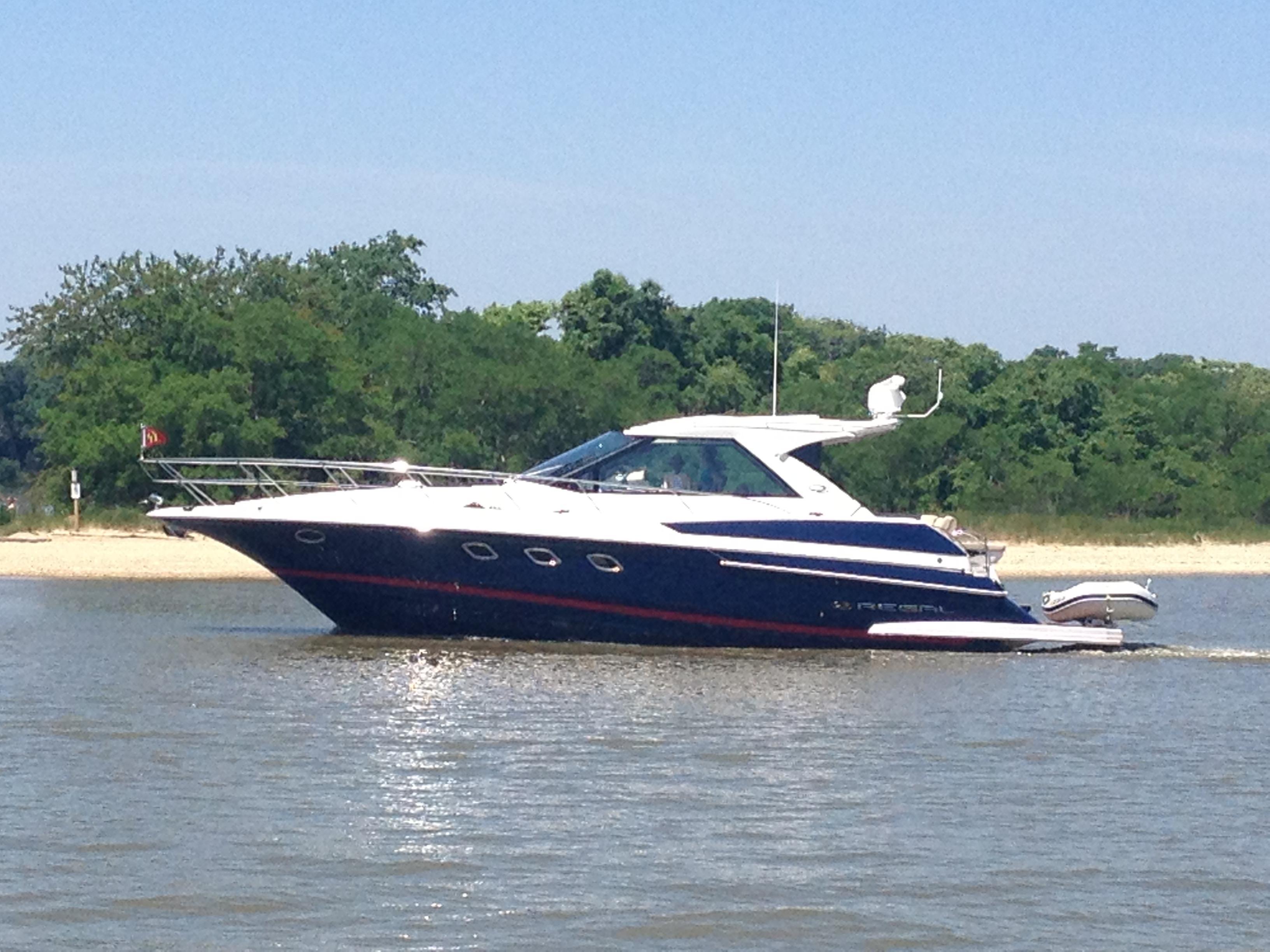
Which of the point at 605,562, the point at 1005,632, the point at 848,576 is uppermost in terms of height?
the point at 605,562

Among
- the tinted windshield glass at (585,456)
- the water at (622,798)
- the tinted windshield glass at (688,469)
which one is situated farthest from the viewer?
the tinted windshield glass at (585,456)

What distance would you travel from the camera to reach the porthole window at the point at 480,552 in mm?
20453

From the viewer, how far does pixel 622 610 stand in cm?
2069

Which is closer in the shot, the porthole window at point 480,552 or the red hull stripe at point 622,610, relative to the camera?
the porthole window at point 480,552

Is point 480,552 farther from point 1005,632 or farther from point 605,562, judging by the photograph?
point 1005,632

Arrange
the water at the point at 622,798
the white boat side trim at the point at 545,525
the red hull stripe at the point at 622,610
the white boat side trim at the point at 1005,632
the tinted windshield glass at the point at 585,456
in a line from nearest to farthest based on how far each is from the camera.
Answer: the water at the point at 622,798
the white boat side trim at the point at 545,525
the red hull stripe at the point at 622,610
the white boat side trim at the point at 1005,632
the tinted windshield glass at the point at 585,456

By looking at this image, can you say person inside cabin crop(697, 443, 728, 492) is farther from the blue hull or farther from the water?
the water

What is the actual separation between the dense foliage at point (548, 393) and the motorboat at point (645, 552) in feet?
69.4

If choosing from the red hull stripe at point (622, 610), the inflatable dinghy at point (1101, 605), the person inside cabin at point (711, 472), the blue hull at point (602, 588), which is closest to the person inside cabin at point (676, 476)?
the person inside cabin at point (711, 472)

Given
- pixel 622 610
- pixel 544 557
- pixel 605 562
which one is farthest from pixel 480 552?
pixel 622 610

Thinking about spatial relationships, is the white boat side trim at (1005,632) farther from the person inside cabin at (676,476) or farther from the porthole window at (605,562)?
the porthole window at (605,562)

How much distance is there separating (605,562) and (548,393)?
28.5 metres

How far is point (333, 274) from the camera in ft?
221

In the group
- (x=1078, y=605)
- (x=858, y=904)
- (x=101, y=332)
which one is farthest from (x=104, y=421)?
(x=858, y=904)
